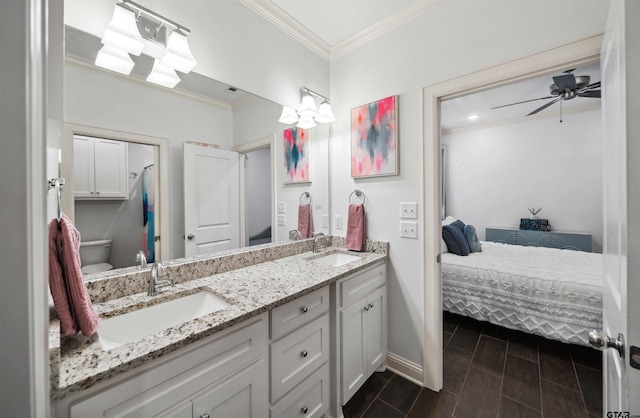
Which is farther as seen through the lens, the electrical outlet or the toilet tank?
the electrical outlet

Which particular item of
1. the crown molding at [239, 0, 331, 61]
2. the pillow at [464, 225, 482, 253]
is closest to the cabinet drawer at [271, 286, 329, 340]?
the crown molding at [239, 0, 331, 61]

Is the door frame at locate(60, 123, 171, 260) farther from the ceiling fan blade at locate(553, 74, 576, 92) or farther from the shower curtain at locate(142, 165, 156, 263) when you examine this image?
the ceiling fan blade at locate(553, 74, 576, 92)

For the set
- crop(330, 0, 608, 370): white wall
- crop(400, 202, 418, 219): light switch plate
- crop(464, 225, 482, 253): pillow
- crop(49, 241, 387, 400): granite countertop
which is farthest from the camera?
crop(464, 225, 482, 253): pillow

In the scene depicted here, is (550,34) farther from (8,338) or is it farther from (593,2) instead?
(8,338)

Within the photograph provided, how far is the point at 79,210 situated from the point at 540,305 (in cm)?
319

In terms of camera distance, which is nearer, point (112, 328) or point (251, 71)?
point (112, 328)

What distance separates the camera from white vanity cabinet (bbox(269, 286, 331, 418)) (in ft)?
3.53

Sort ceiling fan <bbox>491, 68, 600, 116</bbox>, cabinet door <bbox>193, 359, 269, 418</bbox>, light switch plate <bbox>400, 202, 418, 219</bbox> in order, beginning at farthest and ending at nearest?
ceiling fan <bbox>491, 68, 600, 116</bbox> < light switch plate <bbox>400, 202, 418, 219</bbox> < cabinet door <bbox>193, 359, 269, 418</bbox>

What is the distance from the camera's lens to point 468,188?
4.78 m

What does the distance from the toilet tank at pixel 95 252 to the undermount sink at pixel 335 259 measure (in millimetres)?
1214

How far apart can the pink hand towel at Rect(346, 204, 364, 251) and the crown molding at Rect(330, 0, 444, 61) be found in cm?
131

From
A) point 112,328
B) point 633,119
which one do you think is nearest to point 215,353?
point 112,328

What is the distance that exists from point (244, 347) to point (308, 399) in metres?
0.56

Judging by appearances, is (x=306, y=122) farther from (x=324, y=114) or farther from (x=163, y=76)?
(x=163, y=76)
